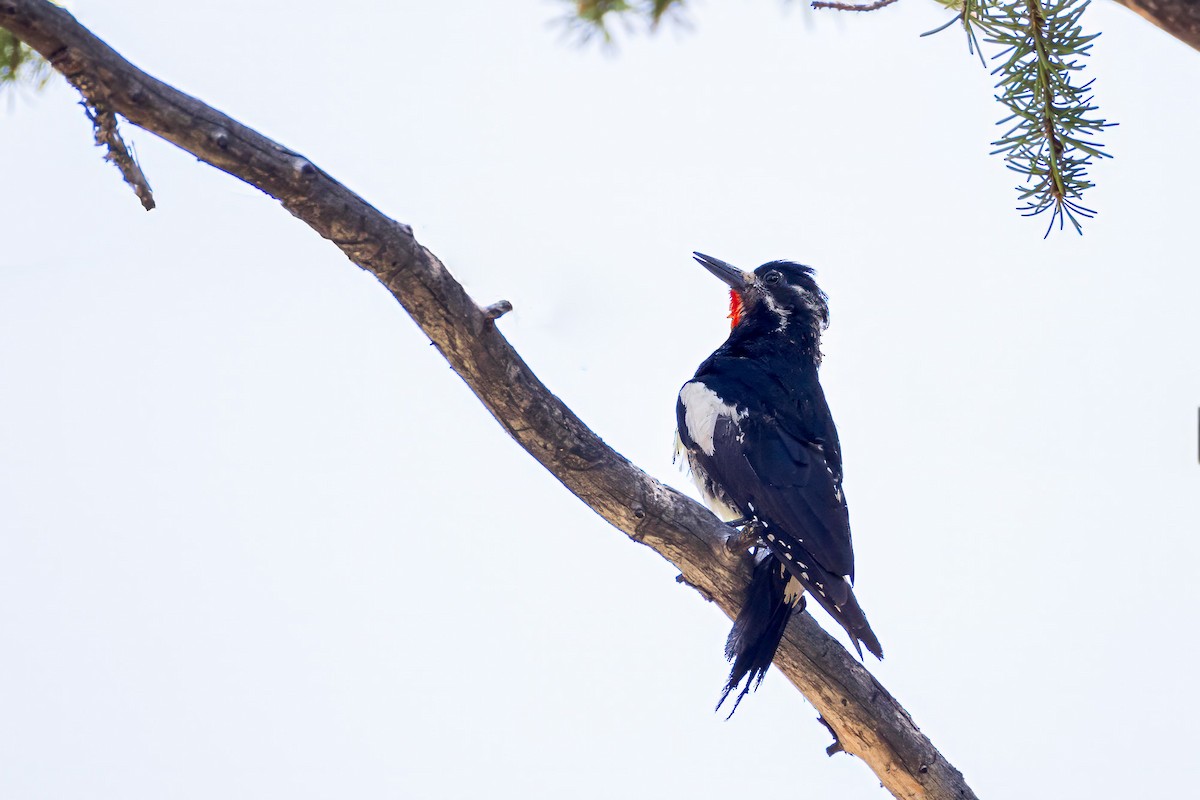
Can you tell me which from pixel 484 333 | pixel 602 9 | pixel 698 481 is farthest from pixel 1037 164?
pixel 698 481

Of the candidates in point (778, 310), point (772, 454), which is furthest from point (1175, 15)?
point (778, 310)

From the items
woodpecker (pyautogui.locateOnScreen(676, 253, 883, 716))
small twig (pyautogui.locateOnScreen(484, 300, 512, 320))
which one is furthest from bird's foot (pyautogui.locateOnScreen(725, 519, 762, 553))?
small twig (pyautogui.locateOnScreen(484, 300, 512, 320))

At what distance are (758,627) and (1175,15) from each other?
80.2 inches

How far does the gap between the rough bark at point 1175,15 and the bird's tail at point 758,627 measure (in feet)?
6.38

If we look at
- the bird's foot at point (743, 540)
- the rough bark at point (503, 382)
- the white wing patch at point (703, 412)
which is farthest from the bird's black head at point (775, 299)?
the rough bark at point (503, 382)

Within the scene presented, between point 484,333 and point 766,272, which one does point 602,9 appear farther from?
point 766,272

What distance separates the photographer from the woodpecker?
10.6 feet

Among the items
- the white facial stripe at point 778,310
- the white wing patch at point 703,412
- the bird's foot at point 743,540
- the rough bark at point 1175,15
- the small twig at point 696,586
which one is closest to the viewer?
the rough bark at point 1175,15

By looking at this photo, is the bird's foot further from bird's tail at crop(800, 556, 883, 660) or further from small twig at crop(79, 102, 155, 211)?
small twig at crop(79, 102, 155, 211)

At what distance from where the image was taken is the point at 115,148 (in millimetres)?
2053

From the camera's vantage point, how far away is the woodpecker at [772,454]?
3225mm

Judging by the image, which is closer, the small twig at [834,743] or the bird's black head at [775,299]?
the small twig at [834,743]

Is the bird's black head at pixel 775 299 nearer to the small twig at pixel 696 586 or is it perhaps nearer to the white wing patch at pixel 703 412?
the white wing patch at pixel 703 412

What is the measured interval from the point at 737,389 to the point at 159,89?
2.45m
